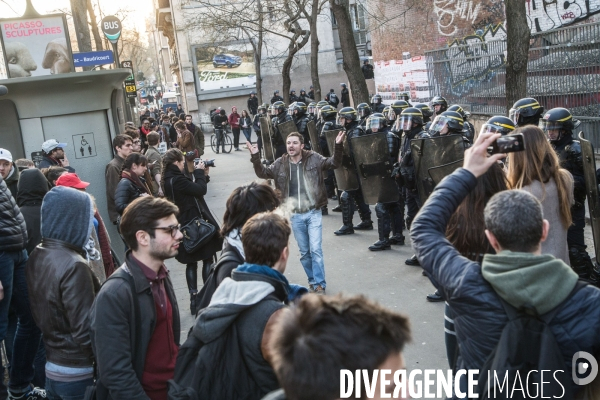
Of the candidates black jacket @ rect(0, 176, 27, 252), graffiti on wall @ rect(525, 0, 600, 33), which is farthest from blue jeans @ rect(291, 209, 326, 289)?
graffiti on wall @ rect(525, 0, 600, 33)

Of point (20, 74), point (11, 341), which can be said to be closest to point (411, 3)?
point (20, 74)

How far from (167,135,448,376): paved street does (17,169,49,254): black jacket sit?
1.88 meters

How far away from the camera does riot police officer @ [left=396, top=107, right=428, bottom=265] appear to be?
340 inches

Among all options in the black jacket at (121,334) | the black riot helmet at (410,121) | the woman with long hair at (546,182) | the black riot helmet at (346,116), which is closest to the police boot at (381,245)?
the black riot helmet at (410,121)

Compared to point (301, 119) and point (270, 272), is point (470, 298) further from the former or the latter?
point (301, 119)

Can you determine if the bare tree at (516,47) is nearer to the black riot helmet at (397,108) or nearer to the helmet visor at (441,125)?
the black riot helmet at (397,108)

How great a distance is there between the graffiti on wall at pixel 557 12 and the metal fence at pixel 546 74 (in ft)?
7.91

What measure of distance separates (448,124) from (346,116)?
3.66m

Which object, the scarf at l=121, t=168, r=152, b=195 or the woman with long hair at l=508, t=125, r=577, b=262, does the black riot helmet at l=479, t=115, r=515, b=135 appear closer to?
the woman with long hair at l=508, t=125, r=577, b=262

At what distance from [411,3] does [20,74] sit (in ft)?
58.3

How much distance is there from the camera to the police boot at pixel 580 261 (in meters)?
6.11

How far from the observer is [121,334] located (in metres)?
3.04

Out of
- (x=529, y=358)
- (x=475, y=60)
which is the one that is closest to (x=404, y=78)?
(x=475, y=60)

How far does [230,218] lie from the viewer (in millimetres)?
4223
